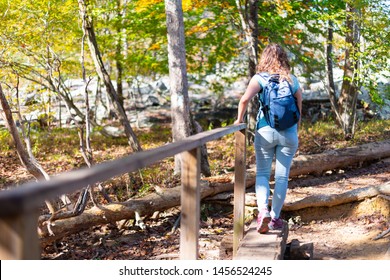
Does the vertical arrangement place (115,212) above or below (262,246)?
below

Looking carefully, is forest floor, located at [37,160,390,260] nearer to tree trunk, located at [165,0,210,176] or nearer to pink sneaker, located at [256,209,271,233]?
pink sneaker, located at [256,209,271,233]

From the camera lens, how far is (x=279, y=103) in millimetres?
4586

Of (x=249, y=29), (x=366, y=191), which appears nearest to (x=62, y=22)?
(x=249, y=29)

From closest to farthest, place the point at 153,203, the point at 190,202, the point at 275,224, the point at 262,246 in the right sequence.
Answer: the point at 190,202 < the point at 262,246 < the point at 275,224 < the point at 153,203

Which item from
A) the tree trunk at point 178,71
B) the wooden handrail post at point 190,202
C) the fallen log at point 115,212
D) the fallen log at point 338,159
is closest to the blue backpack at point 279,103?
the wooden handrail post at point 190,202

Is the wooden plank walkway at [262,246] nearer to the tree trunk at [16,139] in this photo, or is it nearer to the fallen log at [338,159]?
the tree trunk at [16,139]

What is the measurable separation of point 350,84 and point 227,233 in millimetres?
6909

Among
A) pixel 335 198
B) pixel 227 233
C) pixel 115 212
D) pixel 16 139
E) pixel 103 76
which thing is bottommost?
pixel 227 233

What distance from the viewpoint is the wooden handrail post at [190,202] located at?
3.38 meters

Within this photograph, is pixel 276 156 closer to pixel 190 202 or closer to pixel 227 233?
pixel 190 202

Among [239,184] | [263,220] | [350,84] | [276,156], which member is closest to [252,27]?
[350,84]

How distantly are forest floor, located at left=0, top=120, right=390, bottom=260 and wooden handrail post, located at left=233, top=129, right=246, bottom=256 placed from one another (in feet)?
3.22

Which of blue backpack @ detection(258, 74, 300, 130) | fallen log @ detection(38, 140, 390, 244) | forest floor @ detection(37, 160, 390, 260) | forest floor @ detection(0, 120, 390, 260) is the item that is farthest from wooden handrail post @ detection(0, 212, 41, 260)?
fallen log @ detection(38, 140, 390, 244)

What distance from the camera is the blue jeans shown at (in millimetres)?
4691
